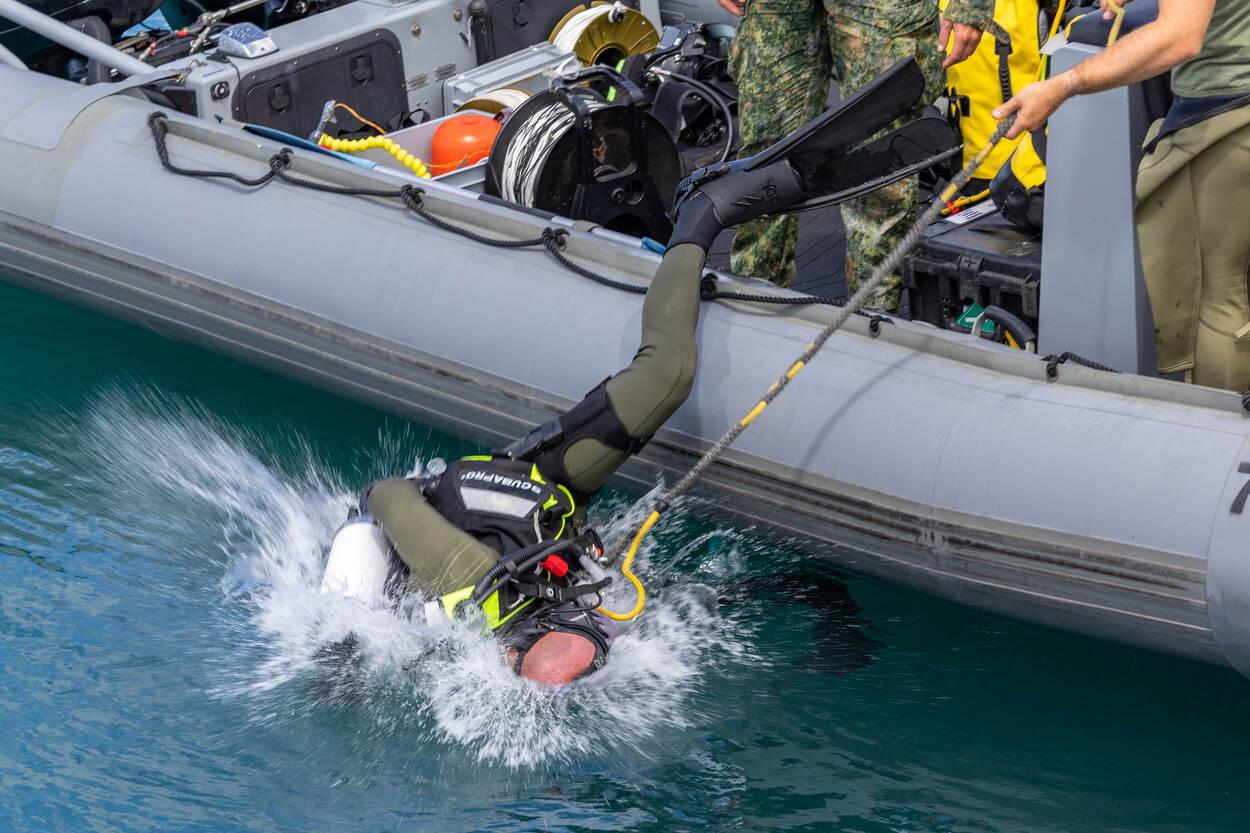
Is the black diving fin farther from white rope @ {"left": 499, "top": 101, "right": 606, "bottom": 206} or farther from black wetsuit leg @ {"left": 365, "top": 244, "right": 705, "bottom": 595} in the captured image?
white rope @ {"left": 499, "top": 101, "right": 606, "bottom": 206}

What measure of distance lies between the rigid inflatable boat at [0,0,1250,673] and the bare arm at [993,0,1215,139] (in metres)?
0.38

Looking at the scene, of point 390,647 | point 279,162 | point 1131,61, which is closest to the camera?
point 1131,61

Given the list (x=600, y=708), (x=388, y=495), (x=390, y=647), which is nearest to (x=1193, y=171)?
(x=600, y=708)

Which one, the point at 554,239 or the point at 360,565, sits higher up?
the point at 554,239

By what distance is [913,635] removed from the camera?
10.7ft

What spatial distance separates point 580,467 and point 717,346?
0.43 metres

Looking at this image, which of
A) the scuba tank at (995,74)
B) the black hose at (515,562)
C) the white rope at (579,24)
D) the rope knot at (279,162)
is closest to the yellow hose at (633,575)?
the black hose at (515,562)

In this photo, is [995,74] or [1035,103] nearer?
[1035,103]

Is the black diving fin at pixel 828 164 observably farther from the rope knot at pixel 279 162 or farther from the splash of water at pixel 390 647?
the rope knot at pixel 279 162

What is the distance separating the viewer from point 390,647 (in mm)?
2918

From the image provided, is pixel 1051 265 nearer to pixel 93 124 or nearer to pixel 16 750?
pixel 16 750

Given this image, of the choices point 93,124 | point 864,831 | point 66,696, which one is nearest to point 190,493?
point 66,696

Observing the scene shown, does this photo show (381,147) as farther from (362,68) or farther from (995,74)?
(995,74)

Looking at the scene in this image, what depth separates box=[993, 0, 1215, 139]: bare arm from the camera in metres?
2.38
